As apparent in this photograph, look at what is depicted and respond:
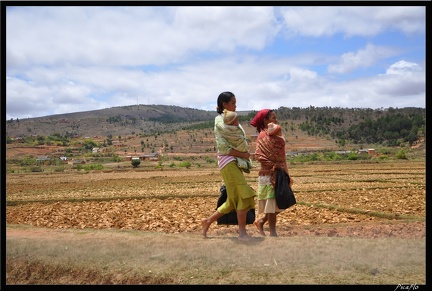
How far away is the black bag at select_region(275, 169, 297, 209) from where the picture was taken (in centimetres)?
549


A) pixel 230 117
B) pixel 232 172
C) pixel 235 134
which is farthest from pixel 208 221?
pixel 230 117

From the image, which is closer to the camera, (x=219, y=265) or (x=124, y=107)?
(x=219, y=265)

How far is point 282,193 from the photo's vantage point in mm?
5496

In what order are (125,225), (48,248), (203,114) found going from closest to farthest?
(48,248), (125,225), (203,114)

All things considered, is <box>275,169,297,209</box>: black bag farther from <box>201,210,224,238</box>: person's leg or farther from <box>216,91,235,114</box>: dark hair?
<box>216,91,235,114</box>: dark hair

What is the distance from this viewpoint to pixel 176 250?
477cm

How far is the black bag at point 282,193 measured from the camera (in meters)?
5.49

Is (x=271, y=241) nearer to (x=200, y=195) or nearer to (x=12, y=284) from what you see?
(x=12, y=284)

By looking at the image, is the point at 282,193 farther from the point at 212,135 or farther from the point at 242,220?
the point at 212,135

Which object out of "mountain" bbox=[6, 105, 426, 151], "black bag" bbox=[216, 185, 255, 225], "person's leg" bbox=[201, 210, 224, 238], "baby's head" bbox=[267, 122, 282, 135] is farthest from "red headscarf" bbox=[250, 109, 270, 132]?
"mountain" bbox=[6, 105, 426, 151]

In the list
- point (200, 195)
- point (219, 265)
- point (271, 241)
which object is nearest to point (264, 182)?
point (271, 241)

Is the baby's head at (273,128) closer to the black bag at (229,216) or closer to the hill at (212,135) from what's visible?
the black bag at (229,216)
